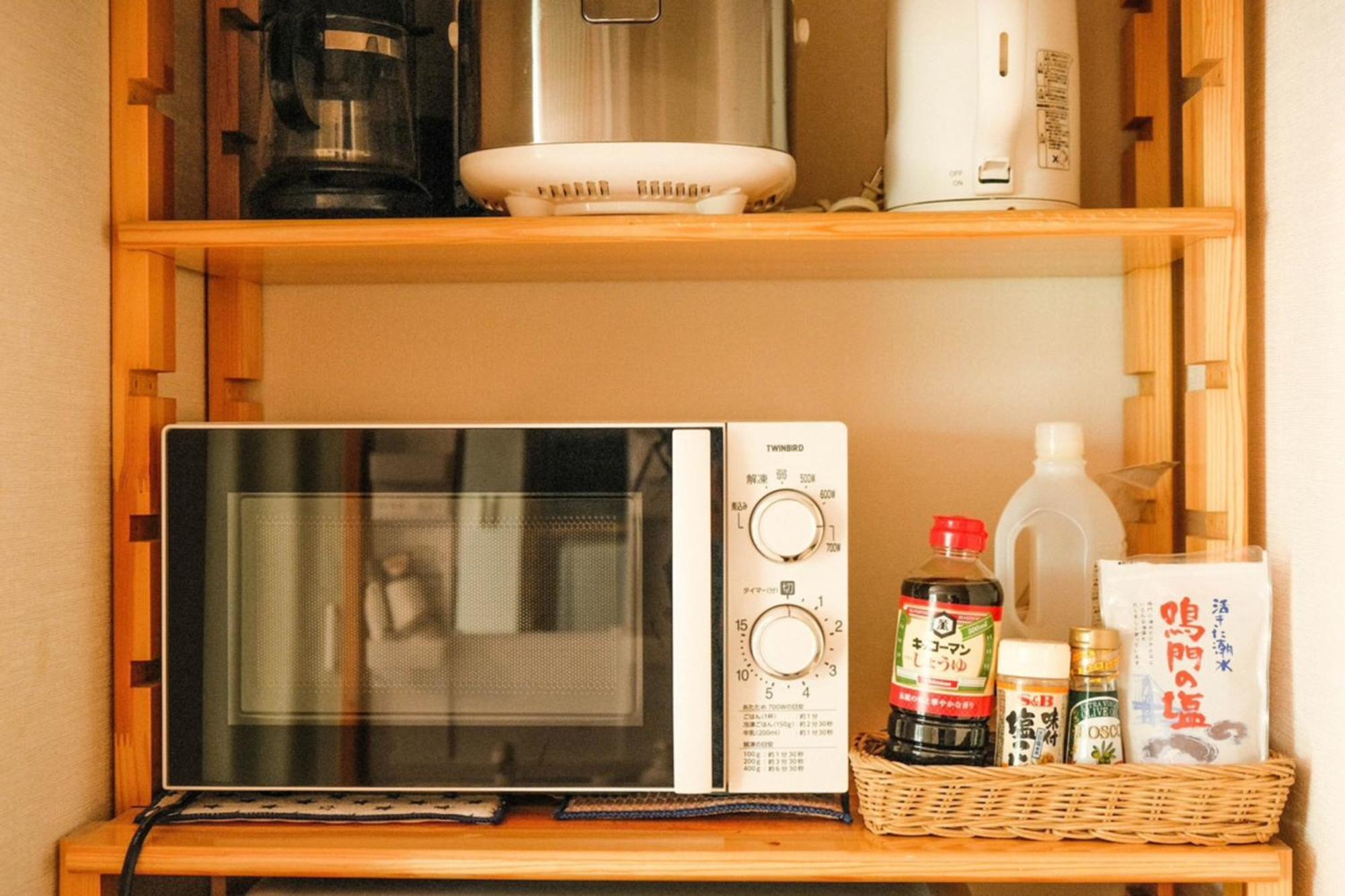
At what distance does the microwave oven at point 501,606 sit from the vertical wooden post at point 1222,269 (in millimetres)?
321

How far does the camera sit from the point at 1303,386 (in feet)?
2.92

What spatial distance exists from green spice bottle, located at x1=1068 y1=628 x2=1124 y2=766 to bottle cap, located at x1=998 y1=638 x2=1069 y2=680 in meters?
0.01

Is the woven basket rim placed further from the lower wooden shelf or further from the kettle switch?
the kettle switch

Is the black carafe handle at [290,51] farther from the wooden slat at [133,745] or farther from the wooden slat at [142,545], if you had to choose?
the wooden slat at [133,745]

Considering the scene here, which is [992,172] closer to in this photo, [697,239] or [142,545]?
[697,239]

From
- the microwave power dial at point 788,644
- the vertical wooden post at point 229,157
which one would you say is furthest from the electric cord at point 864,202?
the vertical wooden post at point 229,157

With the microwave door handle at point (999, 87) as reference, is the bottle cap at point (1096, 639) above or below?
below

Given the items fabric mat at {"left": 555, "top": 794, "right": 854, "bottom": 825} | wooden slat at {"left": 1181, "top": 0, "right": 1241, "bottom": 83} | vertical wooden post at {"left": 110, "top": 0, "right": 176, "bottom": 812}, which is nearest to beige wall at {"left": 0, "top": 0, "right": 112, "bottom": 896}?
vertical wooden post at {"left": 110, "top": 0, "right": 176, "bottom": 812}

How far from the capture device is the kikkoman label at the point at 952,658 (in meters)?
0.89

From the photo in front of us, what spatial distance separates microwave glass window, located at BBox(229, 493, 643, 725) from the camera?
94 centimetres

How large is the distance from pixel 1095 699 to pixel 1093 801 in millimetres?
77

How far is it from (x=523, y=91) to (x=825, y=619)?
1.63ft

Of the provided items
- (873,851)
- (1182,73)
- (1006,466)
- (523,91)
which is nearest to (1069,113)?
(1182,73)

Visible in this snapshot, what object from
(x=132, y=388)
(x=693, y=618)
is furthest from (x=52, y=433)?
(x=693, y=618)
